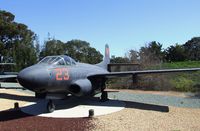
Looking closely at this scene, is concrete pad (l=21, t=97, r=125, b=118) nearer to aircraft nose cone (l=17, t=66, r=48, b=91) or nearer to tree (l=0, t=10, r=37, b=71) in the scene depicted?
aircraft nose cone (l=17, t=66, r=48, b=91)

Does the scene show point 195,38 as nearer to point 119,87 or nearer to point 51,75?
point 119,87

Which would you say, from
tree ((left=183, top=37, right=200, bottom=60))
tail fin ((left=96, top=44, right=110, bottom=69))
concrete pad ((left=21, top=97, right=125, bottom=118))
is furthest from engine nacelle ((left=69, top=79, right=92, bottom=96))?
tree ((left=183, top=37, right=200, bottom=60))

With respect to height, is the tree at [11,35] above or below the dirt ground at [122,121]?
above

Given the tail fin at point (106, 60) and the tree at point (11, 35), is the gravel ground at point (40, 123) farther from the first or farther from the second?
the tree at point (11, 35)

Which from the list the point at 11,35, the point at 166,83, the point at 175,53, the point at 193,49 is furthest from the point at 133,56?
the point at 193,49

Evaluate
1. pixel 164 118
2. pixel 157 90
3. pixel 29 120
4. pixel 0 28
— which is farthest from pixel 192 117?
pixel 0 28

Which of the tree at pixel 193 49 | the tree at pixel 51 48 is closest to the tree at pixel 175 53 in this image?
the tree at pixel 193 49

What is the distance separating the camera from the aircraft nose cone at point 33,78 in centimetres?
991

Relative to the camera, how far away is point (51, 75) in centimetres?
1107

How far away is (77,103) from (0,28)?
4309cm

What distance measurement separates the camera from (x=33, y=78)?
1002cm

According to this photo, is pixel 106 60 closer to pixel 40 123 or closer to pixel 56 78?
pixel 56 78

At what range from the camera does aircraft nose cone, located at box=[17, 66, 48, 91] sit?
32.5 ft

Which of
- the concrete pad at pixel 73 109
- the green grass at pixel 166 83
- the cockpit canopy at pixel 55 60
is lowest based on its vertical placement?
the concrete pad at pixel 73 109
